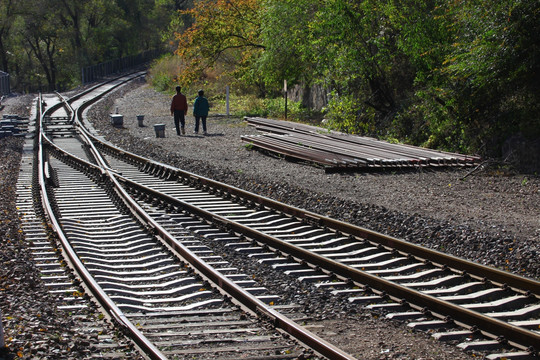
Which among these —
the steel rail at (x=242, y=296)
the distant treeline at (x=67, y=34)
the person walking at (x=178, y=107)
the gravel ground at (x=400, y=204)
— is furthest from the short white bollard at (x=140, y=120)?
the distant treeline at (x=67, y=34)

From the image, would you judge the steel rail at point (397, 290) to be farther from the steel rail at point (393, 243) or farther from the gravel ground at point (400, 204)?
the steel rail at point (393, 243)

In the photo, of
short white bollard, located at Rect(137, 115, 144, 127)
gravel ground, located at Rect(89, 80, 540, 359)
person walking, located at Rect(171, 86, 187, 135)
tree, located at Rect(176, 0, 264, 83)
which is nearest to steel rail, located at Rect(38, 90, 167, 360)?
gravel ground, located at Rect(89, 80, 540, 359)

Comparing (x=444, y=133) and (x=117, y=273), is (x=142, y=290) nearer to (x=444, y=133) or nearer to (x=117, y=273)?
(x=117, y=273)

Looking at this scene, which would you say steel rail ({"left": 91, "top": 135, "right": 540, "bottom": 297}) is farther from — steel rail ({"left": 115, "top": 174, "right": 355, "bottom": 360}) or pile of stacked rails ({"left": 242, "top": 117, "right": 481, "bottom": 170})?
pile of stacked rails ({"left": 242, "top": 117, "right": 481, "bottom": 170})

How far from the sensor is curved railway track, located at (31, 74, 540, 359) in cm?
590

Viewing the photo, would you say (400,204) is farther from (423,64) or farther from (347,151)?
(423,64)

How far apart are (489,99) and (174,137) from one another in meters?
11.2

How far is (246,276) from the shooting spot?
781 cm

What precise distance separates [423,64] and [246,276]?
1302 cm

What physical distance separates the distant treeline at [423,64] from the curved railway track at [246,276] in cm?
719

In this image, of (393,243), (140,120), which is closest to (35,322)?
(393,243)

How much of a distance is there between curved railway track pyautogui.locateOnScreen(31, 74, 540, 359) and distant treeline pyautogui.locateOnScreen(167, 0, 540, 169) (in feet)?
23.6

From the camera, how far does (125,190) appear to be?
13.1 m

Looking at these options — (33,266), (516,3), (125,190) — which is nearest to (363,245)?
(33,266)
